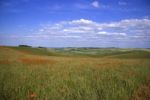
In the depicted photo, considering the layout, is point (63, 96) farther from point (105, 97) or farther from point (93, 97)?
point (105, 97)

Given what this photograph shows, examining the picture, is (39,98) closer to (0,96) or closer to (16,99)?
(16,99)

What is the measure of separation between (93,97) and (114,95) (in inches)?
26.3

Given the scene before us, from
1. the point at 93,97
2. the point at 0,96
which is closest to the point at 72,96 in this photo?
the point at 93,97

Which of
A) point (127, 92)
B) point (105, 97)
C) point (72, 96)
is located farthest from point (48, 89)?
point (127, 92)

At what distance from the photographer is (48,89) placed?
5715mm

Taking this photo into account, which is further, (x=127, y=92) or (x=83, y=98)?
(x=127, y=92)

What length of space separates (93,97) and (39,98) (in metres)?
1.48

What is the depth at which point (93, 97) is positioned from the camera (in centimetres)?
476

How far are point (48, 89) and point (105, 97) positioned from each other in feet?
6.33

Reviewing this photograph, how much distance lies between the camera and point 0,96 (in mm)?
4965

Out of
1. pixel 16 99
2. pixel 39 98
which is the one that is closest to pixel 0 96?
pixel 16 99

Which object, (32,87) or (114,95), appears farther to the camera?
(32,87)

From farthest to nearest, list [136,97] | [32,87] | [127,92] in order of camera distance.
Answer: [32,87]
[127,92]
[136,97]

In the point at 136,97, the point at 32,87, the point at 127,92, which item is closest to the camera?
the point at 136,97
